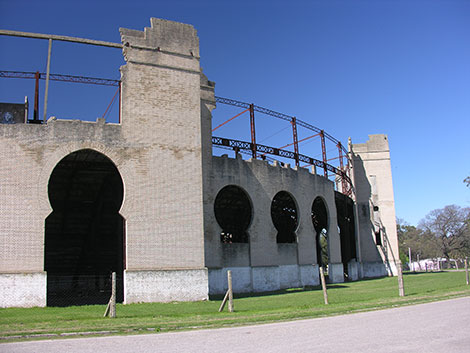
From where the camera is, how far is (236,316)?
54.5 ft

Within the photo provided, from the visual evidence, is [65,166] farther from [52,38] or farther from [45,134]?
[52,38]

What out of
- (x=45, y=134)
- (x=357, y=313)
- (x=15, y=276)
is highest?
(x=45, y=134)

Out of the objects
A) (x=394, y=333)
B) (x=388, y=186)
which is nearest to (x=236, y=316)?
(x=394, y=333)

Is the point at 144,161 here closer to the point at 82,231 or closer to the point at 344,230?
the point at 82,231

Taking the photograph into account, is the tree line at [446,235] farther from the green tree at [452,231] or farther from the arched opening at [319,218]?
the arched opening at [319,218]

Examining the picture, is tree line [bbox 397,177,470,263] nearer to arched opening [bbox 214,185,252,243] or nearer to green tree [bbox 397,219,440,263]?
green tree [bbox 397,219,440,263]

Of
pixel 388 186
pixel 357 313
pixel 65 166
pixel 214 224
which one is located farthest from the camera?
pixel 388 186

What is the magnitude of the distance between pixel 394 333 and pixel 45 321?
38.8 feet

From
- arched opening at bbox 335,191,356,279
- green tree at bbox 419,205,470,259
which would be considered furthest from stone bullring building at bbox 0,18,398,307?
green tree at bbox 419,205,470,259

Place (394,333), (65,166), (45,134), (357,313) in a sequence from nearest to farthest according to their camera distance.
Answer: (394,333) < (357,313) < (45,134) < (65,166)

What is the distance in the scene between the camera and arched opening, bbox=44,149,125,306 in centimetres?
3549

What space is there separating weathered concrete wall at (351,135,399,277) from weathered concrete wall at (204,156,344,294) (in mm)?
19092

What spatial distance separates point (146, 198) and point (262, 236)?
12.0 metres

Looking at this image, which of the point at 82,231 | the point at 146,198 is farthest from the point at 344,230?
the point at 146,198
